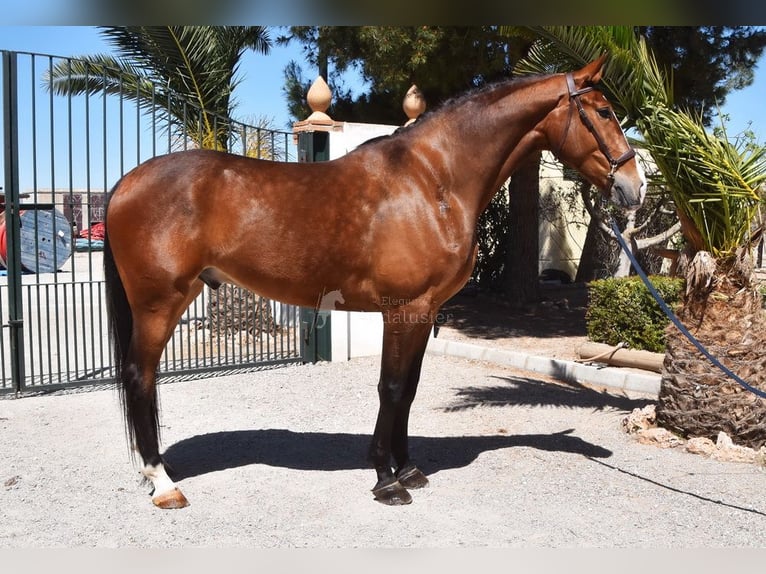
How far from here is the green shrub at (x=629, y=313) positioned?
7.52m

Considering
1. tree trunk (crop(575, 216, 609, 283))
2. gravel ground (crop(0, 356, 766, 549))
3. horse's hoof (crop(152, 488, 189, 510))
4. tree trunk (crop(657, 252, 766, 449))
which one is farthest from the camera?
tree trunk (crop(575, 216, 609, 283))

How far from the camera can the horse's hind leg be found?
12.8 ft

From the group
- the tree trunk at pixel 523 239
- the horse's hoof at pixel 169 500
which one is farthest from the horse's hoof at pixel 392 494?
the tree trunk at pixel 523 239

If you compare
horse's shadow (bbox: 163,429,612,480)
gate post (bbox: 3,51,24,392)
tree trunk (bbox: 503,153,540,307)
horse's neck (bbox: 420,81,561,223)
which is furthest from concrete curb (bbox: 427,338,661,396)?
gate post (bbox: 3,51,24,392)

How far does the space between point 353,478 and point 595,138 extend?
258cm

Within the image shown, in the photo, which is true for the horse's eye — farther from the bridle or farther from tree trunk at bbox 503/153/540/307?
tree trunk at bbox 503/153/540/307

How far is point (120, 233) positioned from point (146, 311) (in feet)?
1.59

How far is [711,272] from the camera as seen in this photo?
4.87 metres

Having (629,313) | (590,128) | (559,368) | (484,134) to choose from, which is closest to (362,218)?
(484,134)

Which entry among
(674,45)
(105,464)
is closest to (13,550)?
(105,464)

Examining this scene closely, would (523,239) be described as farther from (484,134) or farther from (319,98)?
(484,134)

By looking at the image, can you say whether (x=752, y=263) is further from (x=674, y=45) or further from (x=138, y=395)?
(x=674, y=45)

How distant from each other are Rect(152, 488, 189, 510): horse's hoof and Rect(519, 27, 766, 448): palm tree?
3.54 meters

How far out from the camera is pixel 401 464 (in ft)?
14.3
